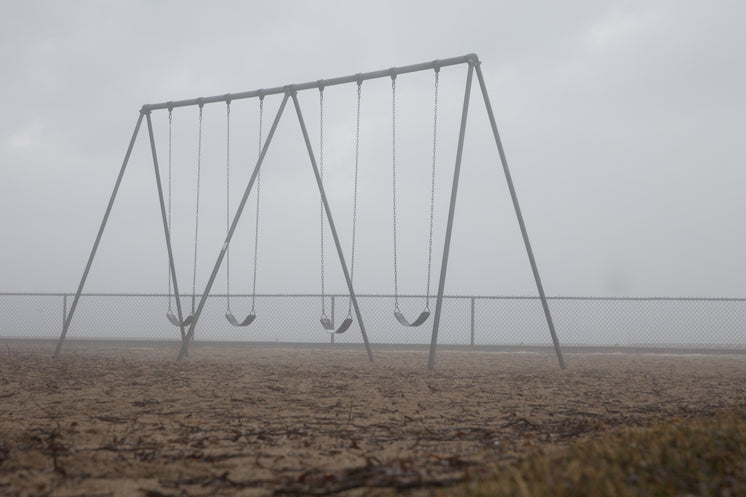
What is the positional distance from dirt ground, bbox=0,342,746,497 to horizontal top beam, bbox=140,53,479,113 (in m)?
3.70

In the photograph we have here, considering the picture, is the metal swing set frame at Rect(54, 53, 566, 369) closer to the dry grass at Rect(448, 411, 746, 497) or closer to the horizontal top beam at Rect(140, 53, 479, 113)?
the horizontal top beam at Rect(140, 53, 479, 113)

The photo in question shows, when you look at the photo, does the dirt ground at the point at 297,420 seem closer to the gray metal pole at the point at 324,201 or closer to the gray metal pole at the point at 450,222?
the gray metal pole at the point at 450,222

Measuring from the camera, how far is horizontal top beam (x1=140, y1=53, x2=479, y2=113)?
321 inches

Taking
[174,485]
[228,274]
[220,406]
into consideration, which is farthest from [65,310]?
[174,485]

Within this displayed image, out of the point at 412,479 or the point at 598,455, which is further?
the point at 598,455

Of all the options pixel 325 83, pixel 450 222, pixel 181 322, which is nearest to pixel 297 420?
pixel 450 222

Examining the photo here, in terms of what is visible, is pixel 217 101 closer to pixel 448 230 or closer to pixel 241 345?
pixel 448 230

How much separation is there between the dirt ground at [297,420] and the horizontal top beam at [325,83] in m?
3.70

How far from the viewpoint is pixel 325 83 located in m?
8.88

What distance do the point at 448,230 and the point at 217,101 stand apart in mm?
4045

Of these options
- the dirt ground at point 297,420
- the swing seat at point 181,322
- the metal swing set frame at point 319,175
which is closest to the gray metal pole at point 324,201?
the metal swing set frame at point 319,175

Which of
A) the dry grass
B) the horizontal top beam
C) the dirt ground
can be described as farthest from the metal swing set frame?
the dry grass

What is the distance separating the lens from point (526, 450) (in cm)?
339

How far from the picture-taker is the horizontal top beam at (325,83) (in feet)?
26.7
